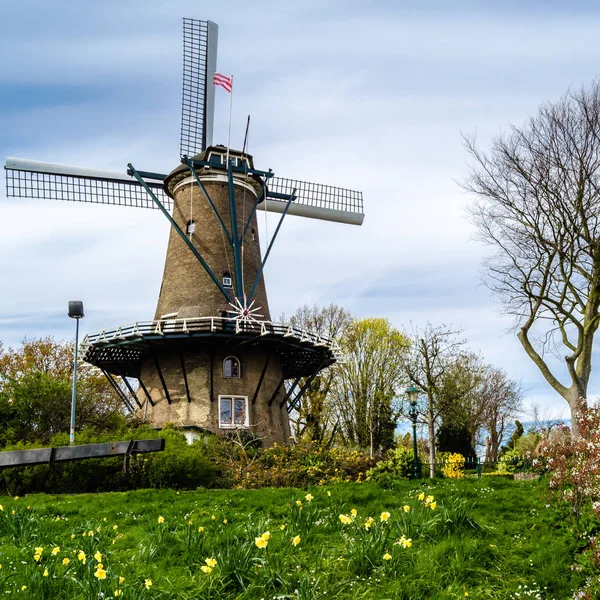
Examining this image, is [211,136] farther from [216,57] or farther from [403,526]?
[403,526]

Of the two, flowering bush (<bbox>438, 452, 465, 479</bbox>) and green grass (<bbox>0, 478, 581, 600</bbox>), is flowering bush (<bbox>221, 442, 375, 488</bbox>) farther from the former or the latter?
green grass (<bbox>0, 478, 581, 600</bbox>)

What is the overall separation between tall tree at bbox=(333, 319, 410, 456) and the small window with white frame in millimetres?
12336

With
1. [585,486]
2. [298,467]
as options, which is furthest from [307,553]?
[298,467]

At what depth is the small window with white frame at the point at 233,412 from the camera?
2699 centimetres

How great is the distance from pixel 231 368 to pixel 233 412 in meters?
1.79

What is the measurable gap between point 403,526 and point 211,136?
28465 millimetres

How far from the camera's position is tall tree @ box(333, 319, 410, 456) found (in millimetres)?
38750

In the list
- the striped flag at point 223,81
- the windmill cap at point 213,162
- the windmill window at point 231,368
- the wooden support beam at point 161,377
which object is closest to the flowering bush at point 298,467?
the windmill window at point 231,368

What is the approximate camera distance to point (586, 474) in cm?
912

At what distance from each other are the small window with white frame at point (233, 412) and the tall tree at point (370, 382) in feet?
40.5

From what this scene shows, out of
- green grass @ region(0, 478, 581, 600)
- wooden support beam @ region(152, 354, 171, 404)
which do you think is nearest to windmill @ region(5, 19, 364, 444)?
wooden support beam @ region(152, 354, 171, 404)

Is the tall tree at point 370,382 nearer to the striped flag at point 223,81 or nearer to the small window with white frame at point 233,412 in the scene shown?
the small window with white frame at point 233,412

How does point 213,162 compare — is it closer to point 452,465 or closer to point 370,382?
point 370,382

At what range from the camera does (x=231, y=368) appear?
28016 mm
